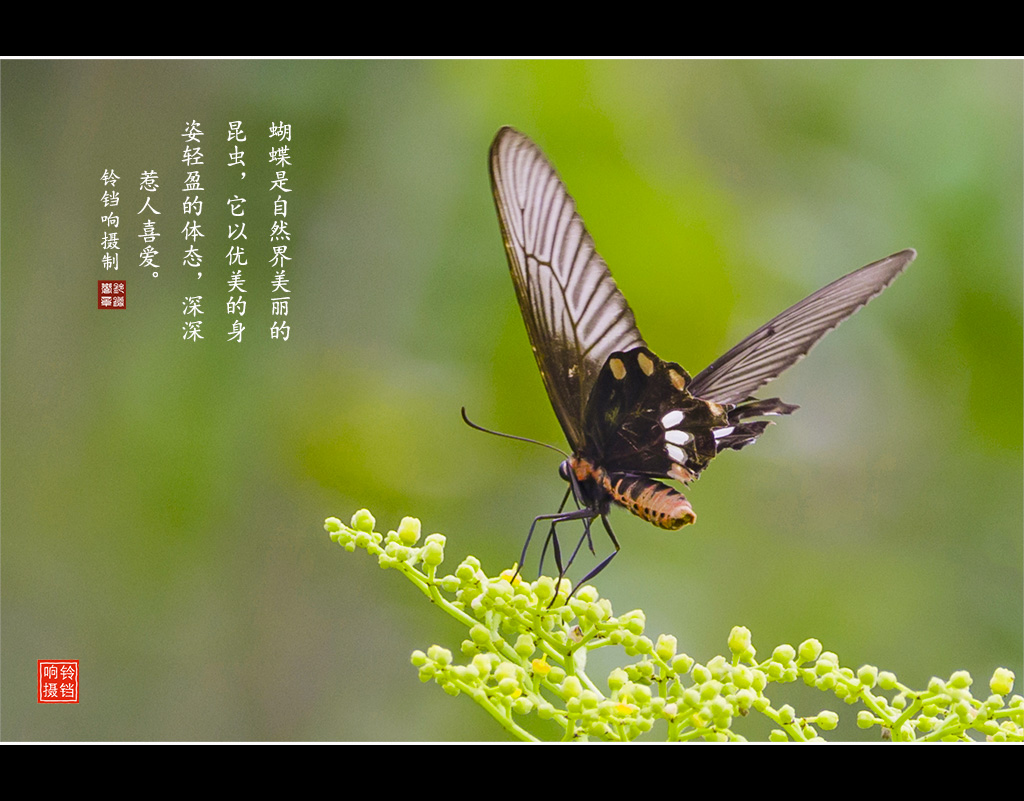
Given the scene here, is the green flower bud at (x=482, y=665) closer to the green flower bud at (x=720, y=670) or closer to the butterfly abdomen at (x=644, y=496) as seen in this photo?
the green flower bud at (x=720, y=670)

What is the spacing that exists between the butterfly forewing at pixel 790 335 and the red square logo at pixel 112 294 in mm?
1622

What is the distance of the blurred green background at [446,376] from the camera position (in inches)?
104

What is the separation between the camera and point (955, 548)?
2812 millimetres

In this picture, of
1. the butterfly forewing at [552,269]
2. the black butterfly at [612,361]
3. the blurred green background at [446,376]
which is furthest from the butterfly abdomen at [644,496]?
the blurred green background at [446,376]

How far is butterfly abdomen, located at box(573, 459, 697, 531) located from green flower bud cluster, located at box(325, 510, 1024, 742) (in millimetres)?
228

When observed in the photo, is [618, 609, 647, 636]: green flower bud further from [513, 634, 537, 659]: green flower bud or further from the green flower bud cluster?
[513, 634, 537, 659]: green flower bud

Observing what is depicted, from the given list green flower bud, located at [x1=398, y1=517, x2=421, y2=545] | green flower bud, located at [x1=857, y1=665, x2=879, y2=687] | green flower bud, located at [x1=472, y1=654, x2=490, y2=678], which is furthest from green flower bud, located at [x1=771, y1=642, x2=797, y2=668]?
green flower bud, located at [x1=398, y1=517, x2=421, y2=545]

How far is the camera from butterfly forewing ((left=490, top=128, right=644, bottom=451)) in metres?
1.72

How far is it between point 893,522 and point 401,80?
207cm

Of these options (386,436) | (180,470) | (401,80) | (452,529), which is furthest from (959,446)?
(180,470)

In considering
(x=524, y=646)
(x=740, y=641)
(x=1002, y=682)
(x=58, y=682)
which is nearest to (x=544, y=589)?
(x=524, y=646)

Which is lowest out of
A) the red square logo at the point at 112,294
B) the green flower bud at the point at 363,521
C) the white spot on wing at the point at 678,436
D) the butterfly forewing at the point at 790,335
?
the green flower bud at the point at 363,521

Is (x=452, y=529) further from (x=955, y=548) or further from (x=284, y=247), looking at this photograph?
(x=955, y=548)
